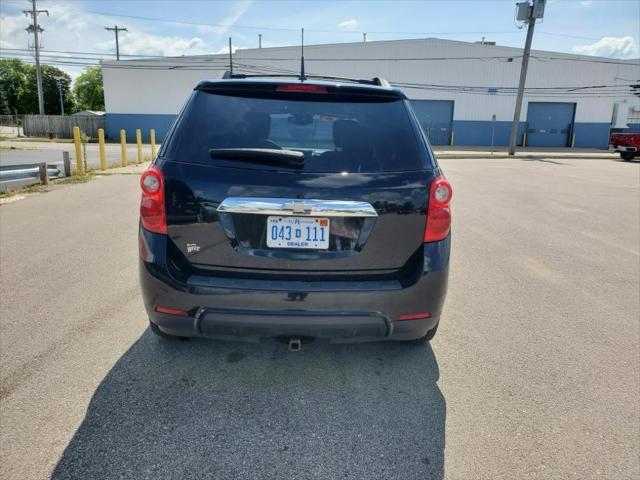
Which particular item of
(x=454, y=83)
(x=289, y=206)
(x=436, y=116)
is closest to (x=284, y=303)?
(x=289, y=206)

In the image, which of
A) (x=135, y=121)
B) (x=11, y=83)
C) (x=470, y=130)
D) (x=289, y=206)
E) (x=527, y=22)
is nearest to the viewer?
(x=289, y=206)

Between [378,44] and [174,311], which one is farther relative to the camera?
[378,44]

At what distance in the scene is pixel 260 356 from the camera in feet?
10.3

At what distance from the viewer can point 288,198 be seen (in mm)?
2383

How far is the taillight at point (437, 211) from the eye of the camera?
2527 mm

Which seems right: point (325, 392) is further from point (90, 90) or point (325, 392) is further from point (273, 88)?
point (90, 90)

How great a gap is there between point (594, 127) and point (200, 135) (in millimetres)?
45172

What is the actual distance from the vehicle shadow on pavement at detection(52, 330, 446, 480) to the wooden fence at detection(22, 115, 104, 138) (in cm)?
4397

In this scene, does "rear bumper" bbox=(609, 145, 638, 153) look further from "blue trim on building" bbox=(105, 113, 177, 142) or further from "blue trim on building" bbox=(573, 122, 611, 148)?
"blue trim on building" bbox=(105, 113, 177, 142)

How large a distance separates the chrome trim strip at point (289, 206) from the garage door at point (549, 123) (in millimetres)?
41914

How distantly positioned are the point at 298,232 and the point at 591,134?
148 feet

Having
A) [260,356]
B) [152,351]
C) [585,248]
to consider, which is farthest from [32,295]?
[585,248]

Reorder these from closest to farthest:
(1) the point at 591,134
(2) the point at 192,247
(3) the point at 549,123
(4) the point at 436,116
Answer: (2) the point at 192,247 < (4) the point at 436,116 < (3) the point at 549,123 < (1) the point at 591,134

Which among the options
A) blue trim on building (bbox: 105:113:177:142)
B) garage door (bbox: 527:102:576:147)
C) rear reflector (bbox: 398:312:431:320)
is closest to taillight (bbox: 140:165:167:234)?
rear reflector (bbox: 398:312:431:320)
